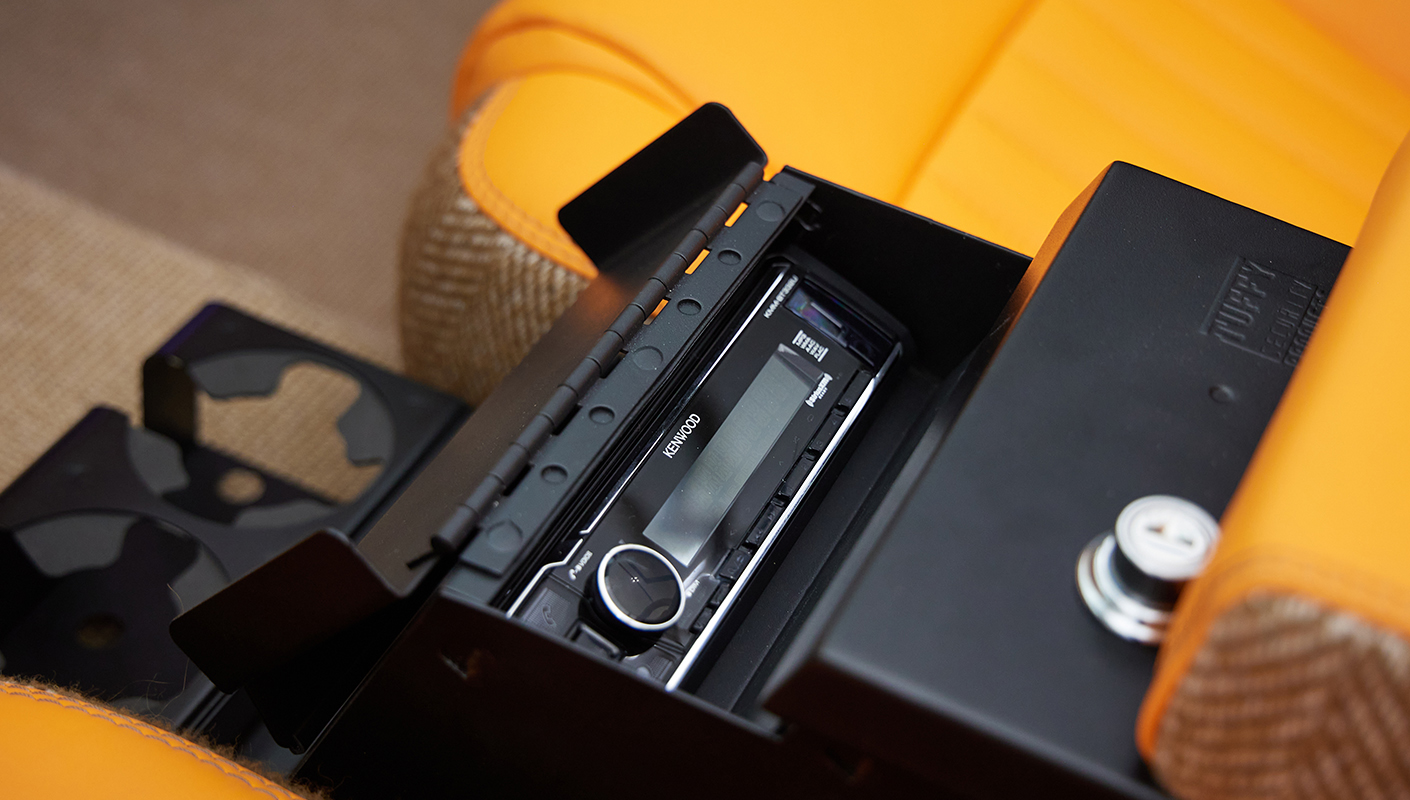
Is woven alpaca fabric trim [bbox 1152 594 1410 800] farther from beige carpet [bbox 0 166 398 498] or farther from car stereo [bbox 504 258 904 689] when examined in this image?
beige carpet [bbox 0 166 398 498]

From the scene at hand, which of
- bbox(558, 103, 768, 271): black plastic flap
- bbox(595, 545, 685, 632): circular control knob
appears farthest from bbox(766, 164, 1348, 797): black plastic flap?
bbox(558, 103, 768, 271): black plastic flap

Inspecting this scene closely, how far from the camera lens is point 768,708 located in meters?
0.43

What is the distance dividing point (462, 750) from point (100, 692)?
0.44 metres

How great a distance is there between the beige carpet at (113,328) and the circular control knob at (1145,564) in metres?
1.06

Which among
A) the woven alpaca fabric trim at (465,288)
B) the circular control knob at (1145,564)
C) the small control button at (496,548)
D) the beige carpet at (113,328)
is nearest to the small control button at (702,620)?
the small control button at (496,548)

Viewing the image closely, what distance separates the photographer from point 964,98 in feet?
3.22

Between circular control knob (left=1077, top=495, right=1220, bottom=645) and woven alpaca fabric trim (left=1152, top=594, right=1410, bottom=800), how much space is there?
5 cm

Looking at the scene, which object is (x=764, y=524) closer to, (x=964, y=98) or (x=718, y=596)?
(x=718, y=596)

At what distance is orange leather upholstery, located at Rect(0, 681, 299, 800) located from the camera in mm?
482

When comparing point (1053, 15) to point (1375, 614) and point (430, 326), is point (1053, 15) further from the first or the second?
point (1375, 614)

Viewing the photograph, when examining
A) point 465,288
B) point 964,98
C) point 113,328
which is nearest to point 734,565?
point 465,288

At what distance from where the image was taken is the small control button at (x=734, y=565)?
1.93 ft

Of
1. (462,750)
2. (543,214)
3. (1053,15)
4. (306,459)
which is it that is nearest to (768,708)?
(462,750)

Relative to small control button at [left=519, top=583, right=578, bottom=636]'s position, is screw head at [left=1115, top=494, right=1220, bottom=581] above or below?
above
